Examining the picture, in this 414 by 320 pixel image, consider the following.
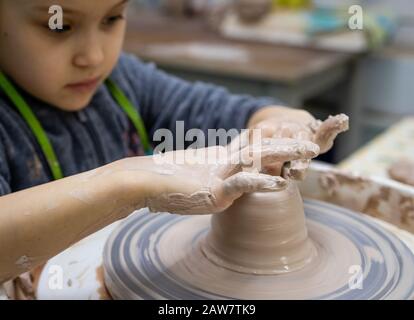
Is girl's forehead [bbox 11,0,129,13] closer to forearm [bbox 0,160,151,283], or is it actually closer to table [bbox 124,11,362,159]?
forearm [bbox 0,160,151,283]

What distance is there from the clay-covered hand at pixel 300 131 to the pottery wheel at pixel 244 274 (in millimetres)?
114

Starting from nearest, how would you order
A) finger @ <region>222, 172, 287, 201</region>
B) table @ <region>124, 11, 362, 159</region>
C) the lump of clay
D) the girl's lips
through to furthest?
finger @ <region>222, 172, 287, 201</region>
the girl's lips
the lump of clay
table @ <region>124, 11, 362, 159</region>

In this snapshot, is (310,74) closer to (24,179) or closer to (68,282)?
(24,179)

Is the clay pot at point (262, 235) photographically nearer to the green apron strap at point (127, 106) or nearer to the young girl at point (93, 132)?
the young girl at point (93, 132)

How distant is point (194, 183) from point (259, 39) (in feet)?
5.61

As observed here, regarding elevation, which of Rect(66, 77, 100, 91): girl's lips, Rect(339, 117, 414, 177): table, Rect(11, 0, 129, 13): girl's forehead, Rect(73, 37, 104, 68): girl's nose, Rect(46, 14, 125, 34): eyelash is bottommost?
Rect(339, 117, 414, 177): table

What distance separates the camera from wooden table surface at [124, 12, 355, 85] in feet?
5.98

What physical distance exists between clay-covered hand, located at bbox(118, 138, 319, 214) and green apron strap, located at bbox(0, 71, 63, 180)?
1.12ft

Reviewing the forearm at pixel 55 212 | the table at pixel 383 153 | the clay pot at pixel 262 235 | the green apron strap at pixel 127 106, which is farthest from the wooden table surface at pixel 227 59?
the forearm at pixel 55 212

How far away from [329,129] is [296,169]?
0.11 m

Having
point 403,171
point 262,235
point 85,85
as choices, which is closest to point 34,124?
point 85,85

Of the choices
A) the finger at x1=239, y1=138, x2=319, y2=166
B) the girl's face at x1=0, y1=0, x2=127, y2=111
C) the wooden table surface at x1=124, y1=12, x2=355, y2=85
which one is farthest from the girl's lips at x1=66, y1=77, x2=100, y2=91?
the wooden table surface at x1=124, y1=12, x2=355, y2=85

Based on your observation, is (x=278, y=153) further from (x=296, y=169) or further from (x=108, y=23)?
(x=108, y=23)
